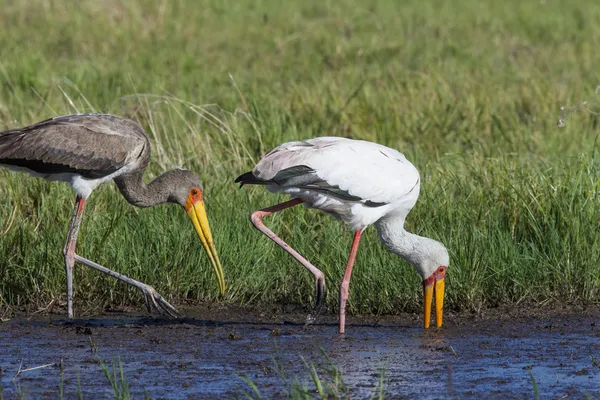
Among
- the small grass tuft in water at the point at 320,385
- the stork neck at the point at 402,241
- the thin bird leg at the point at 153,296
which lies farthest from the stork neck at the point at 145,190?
the small grass tuft in water at the point at 320,385

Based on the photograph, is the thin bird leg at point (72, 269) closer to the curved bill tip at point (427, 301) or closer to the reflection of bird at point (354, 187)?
the reflection of bird at point (354, 187)

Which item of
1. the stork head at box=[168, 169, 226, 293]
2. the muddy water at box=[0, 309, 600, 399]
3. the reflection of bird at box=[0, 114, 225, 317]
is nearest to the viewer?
the muddy water at box=[0, 309, 600, 399]

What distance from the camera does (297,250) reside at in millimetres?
6582

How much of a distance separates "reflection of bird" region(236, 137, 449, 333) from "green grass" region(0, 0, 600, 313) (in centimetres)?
32

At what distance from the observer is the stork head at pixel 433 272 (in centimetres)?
580

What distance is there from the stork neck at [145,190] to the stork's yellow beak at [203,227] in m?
0.15

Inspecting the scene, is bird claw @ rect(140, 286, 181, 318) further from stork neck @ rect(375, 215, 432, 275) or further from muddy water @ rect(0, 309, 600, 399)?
stork neck @ rect(375, 215, 432, 275)

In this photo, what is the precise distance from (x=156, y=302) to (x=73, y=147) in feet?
3.36

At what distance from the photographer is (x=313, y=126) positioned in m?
8.78

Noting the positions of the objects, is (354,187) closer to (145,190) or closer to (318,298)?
(318,298)

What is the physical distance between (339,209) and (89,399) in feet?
6.31

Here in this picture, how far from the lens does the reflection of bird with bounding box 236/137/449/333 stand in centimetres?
573

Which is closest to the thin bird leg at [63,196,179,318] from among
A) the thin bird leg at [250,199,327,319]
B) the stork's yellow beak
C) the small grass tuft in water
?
the stork's yellow beak

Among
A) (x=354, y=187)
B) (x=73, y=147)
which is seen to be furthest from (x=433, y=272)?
(x=73, y=147)
